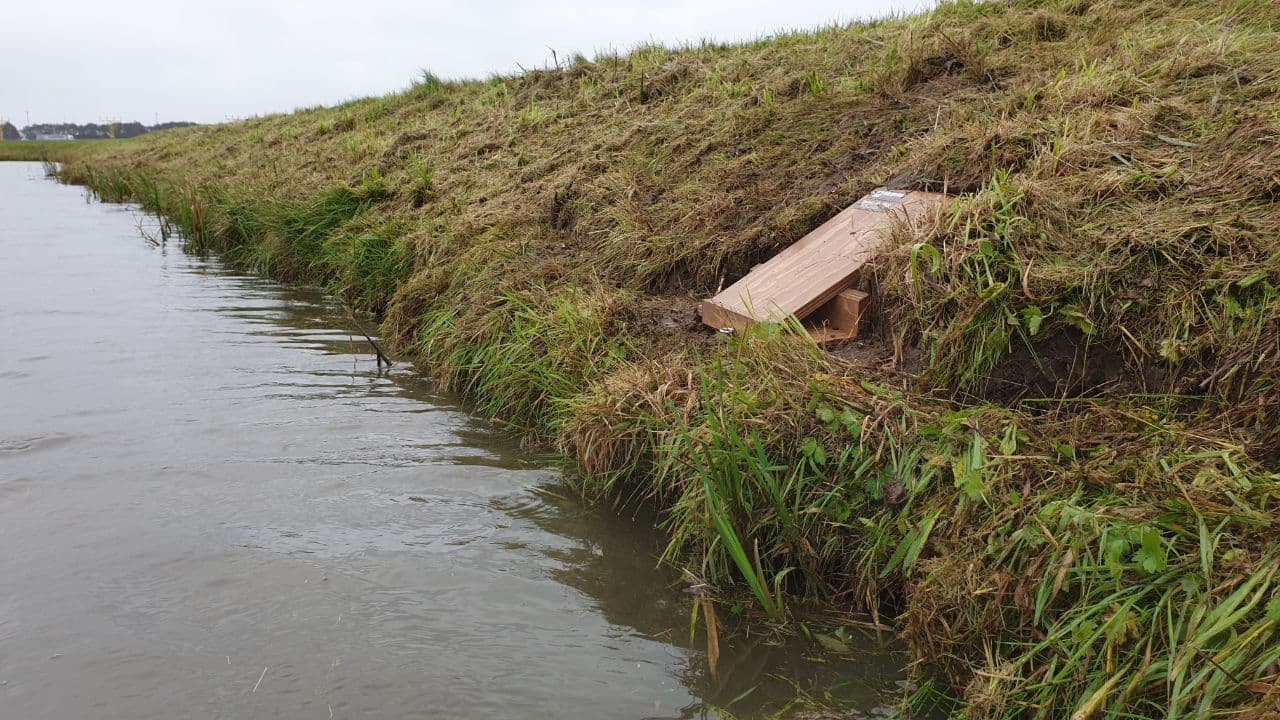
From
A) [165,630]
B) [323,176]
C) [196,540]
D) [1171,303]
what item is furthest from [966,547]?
[323,176]

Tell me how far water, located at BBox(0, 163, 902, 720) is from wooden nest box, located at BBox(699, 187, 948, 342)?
4.05 feet

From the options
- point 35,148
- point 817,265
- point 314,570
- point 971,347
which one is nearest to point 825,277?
point 817,265

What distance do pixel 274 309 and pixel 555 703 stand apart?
640 centimetres

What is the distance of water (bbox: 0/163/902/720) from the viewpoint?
2512 millimetres

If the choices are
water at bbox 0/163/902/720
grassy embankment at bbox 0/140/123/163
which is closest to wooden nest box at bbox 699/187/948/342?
water at bbox 0/163/902/720

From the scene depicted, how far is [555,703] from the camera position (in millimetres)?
2463

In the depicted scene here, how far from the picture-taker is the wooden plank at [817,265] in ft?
13.2

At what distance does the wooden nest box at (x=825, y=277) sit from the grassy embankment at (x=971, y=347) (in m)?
0.14

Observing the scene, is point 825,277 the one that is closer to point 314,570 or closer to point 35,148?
point 314,570

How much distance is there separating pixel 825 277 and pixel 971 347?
979mm

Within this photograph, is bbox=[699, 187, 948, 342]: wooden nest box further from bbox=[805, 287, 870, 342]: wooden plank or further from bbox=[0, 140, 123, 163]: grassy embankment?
bbox=[0, 140, 123, 163]: grassy embankment

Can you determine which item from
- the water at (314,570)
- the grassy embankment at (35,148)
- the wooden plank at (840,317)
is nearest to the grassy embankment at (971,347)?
the wooden plank at (840,317)

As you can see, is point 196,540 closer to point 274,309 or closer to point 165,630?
point 165,630

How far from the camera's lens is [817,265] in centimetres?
428
